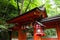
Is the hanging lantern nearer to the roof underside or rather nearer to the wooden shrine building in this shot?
the wooden shrine building

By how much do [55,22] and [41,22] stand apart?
83 centimetres

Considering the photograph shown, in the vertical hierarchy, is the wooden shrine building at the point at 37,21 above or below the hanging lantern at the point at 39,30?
above

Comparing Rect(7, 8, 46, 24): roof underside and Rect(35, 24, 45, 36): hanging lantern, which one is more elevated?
Rect(7, 8, 46, 24): roof underside

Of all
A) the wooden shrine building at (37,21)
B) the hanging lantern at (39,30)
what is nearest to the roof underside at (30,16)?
the wooden shrine building at (37,21)

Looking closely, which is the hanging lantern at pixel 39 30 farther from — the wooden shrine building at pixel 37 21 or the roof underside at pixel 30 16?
the roof underside at pixel 30 16

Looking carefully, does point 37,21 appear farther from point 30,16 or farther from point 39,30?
point 39,30

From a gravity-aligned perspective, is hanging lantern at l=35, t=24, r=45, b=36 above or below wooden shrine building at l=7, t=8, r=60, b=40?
below

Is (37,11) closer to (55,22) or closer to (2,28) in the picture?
(55,22)

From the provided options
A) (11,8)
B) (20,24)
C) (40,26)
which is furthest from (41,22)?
(11,8)

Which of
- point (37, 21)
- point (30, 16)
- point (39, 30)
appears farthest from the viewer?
point (30, 16)

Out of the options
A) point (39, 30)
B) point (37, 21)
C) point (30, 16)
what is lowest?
point (39, 30)

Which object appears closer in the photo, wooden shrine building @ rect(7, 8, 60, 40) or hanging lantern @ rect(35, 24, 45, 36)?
hanging lantern @ rect(35, 24, 45, 36)

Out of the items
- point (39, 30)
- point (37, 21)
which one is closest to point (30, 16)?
point (37, 21)

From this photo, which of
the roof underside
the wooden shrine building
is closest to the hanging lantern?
the wooden shrine building
